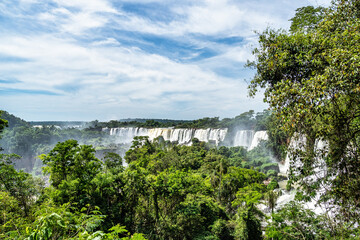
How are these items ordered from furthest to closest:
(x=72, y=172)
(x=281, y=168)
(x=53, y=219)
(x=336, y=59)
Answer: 1. (x=281, y=168)
2. (x=72, y=172)
3. (x=336, y=59)
4. (x=53, y=219)

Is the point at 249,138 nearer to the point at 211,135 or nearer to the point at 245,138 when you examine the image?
the point at 245,138

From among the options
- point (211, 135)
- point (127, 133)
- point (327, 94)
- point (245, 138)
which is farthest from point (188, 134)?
point (327, 94)

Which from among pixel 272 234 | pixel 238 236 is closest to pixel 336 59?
pixel 272 234

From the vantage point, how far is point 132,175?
1147cm

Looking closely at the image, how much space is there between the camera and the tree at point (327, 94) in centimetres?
320

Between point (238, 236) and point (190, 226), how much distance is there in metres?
3.41

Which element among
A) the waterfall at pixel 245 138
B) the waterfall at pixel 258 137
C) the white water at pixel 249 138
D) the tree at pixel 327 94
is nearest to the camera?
the tree at pixel 327 94

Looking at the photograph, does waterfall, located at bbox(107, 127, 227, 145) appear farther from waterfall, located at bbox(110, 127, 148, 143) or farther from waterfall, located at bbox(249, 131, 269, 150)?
waterfall, located at bbox(249, 131, 269, 150)

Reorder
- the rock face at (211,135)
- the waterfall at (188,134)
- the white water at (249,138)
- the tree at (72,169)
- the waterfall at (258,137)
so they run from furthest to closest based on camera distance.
Answer: the waterfall at (188,134)
the rock face at (211,135)
the white water at (249,138)
the waterfall at (258,137)
the tree at (72,169)

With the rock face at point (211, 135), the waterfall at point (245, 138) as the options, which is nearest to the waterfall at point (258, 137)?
the rock face at point (211, 135)

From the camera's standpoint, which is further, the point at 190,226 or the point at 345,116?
the point at 190,226

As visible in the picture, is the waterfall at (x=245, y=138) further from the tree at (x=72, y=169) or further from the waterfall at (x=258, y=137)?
the tree at (x=72, y=169)

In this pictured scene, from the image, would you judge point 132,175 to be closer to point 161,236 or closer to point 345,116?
point 161,236

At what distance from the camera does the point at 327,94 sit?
3.30m
